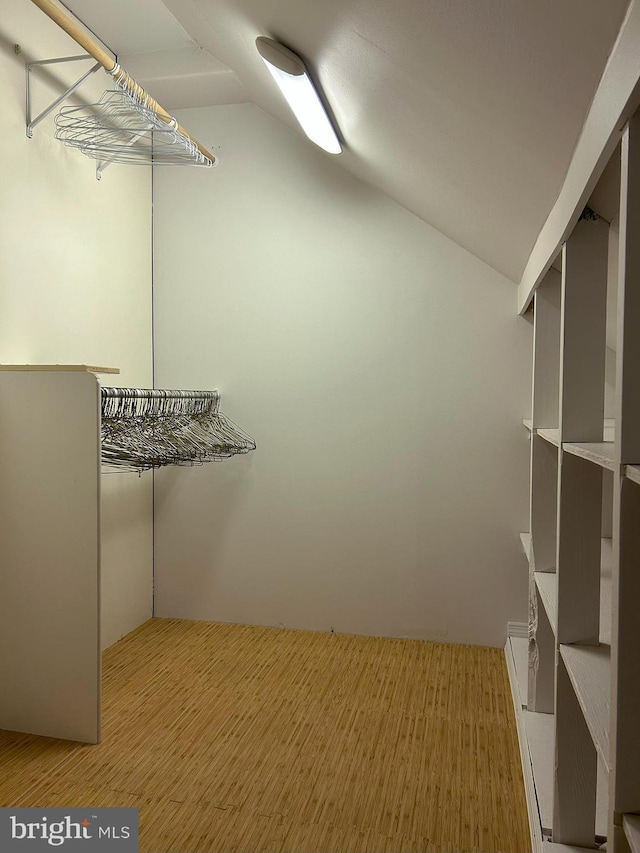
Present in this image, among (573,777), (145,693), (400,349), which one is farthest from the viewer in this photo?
(400,349)

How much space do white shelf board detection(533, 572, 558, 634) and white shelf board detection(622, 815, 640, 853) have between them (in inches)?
29.4

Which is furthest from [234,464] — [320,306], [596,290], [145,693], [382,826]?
[596,290]

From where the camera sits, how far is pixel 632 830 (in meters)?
1.09

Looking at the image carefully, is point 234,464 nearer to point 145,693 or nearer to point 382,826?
point 145,693

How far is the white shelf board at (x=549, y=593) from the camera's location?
199 cm

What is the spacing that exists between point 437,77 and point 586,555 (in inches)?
50.7

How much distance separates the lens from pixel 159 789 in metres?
2.28

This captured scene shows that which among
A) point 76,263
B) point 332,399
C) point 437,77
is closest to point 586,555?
point 437,77

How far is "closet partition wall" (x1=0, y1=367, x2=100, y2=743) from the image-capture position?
2562mm

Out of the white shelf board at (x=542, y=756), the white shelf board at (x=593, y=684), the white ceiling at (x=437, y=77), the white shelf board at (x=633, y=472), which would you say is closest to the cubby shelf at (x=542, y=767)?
the white shelf board at (x=542, y=756)

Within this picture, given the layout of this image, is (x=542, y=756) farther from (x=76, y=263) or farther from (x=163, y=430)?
(x=76, y=263)

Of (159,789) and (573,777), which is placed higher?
(573,777)

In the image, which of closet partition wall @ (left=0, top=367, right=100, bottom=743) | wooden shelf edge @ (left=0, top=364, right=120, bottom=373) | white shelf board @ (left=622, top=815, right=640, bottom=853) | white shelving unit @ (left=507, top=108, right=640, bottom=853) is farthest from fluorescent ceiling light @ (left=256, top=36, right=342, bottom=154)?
white shelf board @ (left=622, top=815, right=640, bottom=853)

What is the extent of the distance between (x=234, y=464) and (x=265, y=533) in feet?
1.44
